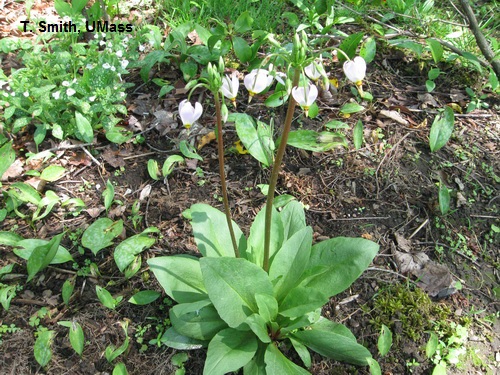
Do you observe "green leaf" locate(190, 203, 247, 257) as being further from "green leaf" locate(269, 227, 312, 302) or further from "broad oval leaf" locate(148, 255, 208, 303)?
"green leaf" locate(269, 227, 312, 302)

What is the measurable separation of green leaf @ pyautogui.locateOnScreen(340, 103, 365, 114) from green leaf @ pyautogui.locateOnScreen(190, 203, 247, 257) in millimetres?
1316

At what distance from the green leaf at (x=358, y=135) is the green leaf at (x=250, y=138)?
0.60 metres

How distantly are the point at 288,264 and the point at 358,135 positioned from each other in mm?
1213

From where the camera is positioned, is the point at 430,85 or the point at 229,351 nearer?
the point at 229,351

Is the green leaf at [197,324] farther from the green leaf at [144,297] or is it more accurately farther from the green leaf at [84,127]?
the green leaf at [84,127]

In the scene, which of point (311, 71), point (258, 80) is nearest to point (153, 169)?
point (258, 80)

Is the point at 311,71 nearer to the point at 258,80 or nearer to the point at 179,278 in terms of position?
the point at 258,80

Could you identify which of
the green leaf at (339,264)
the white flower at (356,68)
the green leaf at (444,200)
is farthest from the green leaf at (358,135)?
the white flower at (356,68)

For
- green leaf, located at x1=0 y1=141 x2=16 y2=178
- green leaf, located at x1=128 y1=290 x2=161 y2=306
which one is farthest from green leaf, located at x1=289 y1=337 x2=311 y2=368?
green leaf, located at x1=0 y1=141 x2=16 y2=178

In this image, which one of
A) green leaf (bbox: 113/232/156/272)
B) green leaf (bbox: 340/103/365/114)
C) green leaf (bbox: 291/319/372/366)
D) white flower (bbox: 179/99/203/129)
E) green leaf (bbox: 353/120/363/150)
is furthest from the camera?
green leaf (bbox: 340/103/365/114)

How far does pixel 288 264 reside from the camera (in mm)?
2119

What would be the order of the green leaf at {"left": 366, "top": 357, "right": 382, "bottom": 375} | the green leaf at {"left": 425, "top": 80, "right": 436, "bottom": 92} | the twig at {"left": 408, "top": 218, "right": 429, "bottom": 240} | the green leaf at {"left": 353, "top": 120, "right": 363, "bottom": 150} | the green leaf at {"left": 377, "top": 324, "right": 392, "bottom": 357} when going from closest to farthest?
1. the green leaf at {"left": 366, "top": 357, "right": 382, "bottom": 375}
2. the green leaf at {"left": 377, "top": 324, "right": 392, "bottom": 357}
3. the twig at {"left": 408, "top": 218, "right": 429, "bottom": 240}
4. the green leaf at {"left": 353, "top": 120, "right": 363, "bottom": 150}
5. the green leaf at {"left": 425, "top": 80, "right": 436, "bottom": 92}

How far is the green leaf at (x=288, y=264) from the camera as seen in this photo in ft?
6.72

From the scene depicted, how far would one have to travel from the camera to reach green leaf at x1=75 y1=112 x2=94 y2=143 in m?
2.83
